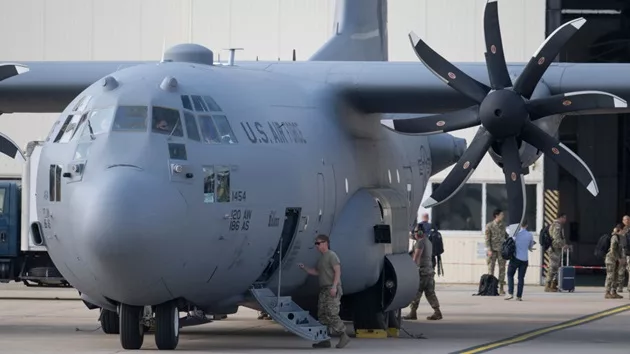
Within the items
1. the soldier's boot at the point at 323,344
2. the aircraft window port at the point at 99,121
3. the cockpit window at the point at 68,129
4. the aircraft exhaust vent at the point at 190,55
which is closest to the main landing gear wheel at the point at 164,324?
the soldier's boot at the point at 323,344

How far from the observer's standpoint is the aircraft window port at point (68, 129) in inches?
680

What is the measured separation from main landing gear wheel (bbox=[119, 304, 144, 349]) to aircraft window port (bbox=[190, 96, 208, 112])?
8.87 feet

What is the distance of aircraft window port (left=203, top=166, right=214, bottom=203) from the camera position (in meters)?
16.9

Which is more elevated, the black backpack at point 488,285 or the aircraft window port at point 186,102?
the aircraft window port at point 186,102

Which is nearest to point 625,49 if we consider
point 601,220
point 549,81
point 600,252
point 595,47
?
point 595,47

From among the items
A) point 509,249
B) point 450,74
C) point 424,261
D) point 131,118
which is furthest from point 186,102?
point 509,249

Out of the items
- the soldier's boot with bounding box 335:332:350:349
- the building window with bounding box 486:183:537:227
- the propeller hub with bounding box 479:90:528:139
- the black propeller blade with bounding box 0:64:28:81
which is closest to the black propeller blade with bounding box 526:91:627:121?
the propeller hub with bounding box 479:90:528:139

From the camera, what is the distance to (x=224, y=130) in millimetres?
17641

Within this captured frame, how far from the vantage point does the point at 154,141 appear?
16.6 metres

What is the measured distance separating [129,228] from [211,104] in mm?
2714

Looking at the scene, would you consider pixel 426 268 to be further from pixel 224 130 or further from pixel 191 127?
pixel 191 127

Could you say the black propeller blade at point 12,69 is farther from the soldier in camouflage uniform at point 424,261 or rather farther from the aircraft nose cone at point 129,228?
the soldier in camouflage uniform at point 424,261

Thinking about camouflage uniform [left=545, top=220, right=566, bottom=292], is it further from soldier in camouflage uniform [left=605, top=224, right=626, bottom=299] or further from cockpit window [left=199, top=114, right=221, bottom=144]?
cockpit window [left=199, top=114, right=221, bottom=144]

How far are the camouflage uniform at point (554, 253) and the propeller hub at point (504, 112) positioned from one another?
47.0ft
